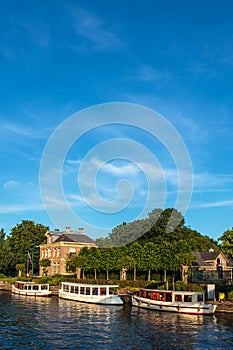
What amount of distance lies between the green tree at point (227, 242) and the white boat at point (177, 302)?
7248mm

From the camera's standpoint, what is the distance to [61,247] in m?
116

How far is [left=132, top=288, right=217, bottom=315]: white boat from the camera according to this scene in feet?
180

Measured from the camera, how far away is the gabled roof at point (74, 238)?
4679 inches

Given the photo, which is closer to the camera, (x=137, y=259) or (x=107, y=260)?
(x=137, y=259)

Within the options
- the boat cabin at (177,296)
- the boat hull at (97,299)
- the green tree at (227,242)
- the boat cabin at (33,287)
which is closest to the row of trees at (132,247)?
the green tree at (227,242)

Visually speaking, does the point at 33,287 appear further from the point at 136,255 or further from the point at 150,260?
the point at 150,260

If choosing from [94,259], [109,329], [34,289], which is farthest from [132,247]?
[109,329]

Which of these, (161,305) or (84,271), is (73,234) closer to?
(84,271)

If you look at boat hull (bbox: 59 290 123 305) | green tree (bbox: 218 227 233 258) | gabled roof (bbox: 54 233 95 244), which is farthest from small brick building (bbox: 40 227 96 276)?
green tree (bbox: 218 227 233 258)

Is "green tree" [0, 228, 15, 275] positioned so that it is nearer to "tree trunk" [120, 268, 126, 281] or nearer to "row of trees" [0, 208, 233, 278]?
"row of trees" [0, 208, 233, 278]

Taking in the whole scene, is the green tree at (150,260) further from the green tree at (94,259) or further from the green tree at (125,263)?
the green tree at (94,259)

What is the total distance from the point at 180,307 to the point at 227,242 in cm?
1139

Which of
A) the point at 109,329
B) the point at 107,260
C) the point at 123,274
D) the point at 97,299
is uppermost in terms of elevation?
the point at 107,260

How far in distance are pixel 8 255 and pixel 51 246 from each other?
18.3 m
